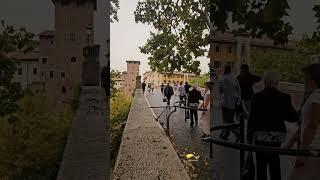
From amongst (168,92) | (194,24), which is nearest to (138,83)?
(168,92)

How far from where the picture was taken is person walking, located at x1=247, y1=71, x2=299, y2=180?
127 centimetres

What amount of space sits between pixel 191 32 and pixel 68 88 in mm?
707

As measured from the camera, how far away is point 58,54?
1826 mm

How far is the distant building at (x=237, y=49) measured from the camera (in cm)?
135

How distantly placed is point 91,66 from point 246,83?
784 millimetres

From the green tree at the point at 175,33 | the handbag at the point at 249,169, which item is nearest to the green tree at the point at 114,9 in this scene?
the green tree at the point at 175,33

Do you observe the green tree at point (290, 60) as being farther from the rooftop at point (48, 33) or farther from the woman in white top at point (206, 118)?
the rooftop at point (48, 33)

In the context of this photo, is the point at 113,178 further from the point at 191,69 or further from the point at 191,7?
the point at 191,7

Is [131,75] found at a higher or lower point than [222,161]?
higher

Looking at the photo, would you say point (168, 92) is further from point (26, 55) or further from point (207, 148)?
point (26, 55)

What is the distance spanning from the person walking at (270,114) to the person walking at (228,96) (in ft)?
0.32

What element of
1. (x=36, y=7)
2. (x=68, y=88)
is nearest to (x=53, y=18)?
(x=36, y=7)

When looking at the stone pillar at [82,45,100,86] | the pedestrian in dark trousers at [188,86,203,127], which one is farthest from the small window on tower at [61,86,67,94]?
the pedestrian in dark trousers at [188,86,203,127]

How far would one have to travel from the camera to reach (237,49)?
4.58ft
